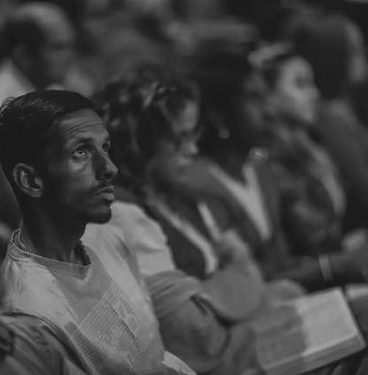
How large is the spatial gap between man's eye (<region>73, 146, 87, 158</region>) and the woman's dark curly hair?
19cm

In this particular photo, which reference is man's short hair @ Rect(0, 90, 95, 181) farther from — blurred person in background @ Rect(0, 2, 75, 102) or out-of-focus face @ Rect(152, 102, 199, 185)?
blurred person in background @ Rect(0, 2, 75, 102)

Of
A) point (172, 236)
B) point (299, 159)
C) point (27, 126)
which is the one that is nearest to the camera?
point (27, 126)

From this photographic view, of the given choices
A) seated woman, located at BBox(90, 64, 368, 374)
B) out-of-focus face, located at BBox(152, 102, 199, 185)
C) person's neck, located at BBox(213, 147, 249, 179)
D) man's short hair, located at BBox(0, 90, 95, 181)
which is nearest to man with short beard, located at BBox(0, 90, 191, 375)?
man's short hair, located at BBox(0, 90, 95, 181)

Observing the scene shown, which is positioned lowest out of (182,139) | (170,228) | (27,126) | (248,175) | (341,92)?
(341,92)

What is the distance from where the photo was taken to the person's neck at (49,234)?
0.97m

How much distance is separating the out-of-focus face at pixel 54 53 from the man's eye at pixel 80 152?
0.47 meters

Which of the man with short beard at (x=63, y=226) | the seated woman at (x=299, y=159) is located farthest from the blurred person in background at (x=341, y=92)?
the man with short beard at (x=63, y=226)

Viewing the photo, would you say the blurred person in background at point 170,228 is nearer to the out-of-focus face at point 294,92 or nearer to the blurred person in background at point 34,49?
the blurred person in background at point 34,49

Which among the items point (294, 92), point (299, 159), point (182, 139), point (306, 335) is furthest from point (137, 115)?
point (294, 92)

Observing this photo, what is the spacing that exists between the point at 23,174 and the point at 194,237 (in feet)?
1.33

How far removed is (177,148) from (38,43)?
37cm

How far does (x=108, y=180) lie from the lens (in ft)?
3.22

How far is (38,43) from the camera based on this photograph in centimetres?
151

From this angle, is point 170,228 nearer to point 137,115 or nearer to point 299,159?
point 137,115
